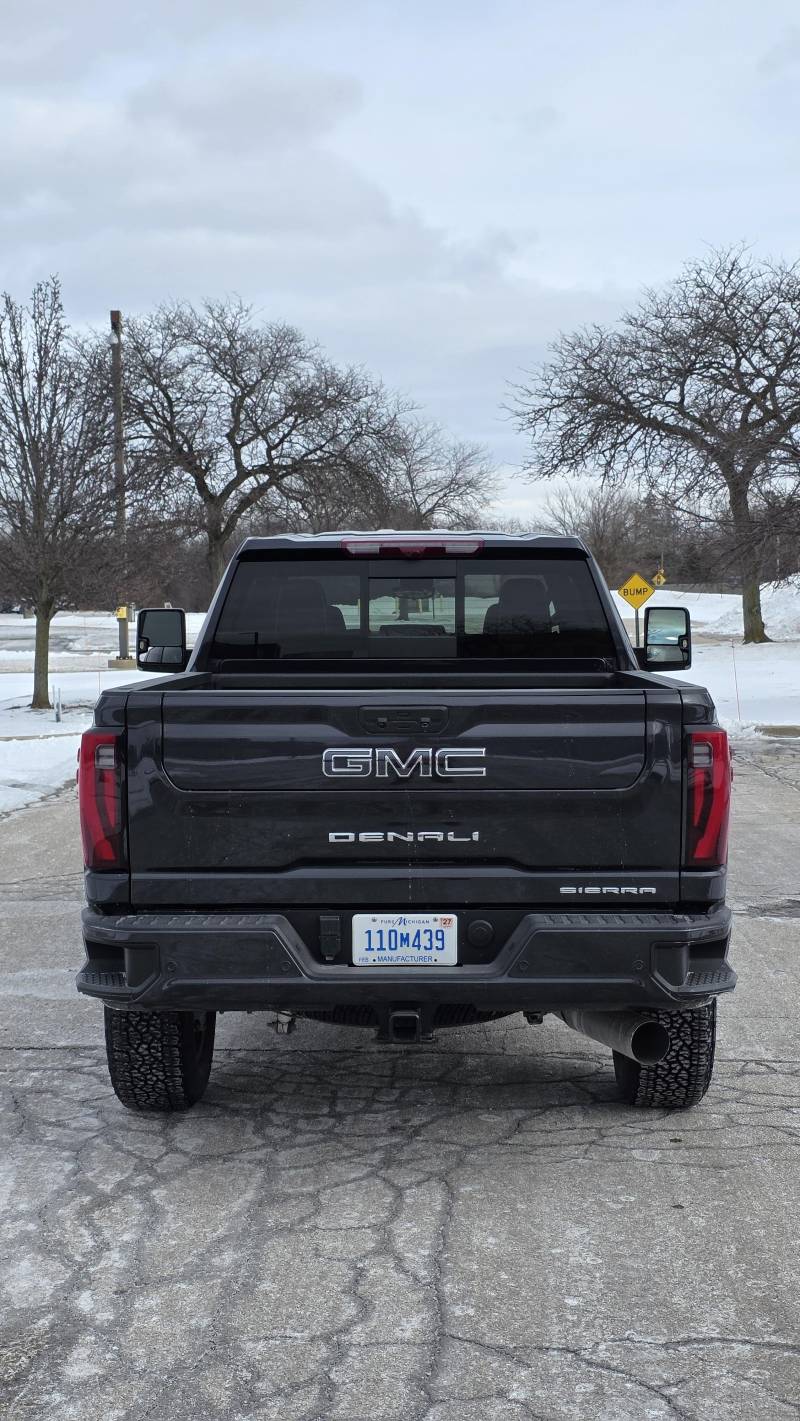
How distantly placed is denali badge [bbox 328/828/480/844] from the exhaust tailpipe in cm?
85

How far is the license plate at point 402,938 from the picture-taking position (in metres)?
4.16

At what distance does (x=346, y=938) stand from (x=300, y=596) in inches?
82.1

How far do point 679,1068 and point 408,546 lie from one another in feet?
7.38

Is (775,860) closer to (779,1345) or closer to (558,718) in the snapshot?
(558,718)

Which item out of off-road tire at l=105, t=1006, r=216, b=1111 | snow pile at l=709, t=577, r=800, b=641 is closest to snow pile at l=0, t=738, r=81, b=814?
off-road tire at l=105, t=1006, r=216, b=1111

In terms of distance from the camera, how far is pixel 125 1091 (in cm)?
469

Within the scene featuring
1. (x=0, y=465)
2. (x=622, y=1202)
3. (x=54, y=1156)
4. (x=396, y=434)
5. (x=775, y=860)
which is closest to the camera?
(x=622, y=1202)

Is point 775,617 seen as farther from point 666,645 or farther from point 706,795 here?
point 706,795

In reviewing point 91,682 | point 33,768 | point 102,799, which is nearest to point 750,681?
point 91,682

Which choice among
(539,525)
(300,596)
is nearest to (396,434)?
(300,596)

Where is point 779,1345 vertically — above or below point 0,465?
below

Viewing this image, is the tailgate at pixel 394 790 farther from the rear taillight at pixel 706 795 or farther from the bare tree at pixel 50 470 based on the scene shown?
the bare tree at pixel 50 470

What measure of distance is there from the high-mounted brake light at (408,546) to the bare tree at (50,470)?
16319mm

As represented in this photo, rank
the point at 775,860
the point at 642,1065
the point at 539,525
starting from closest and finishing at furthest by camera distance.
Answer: the point at 642,1065, the point at 775,860, the point at 539,525
